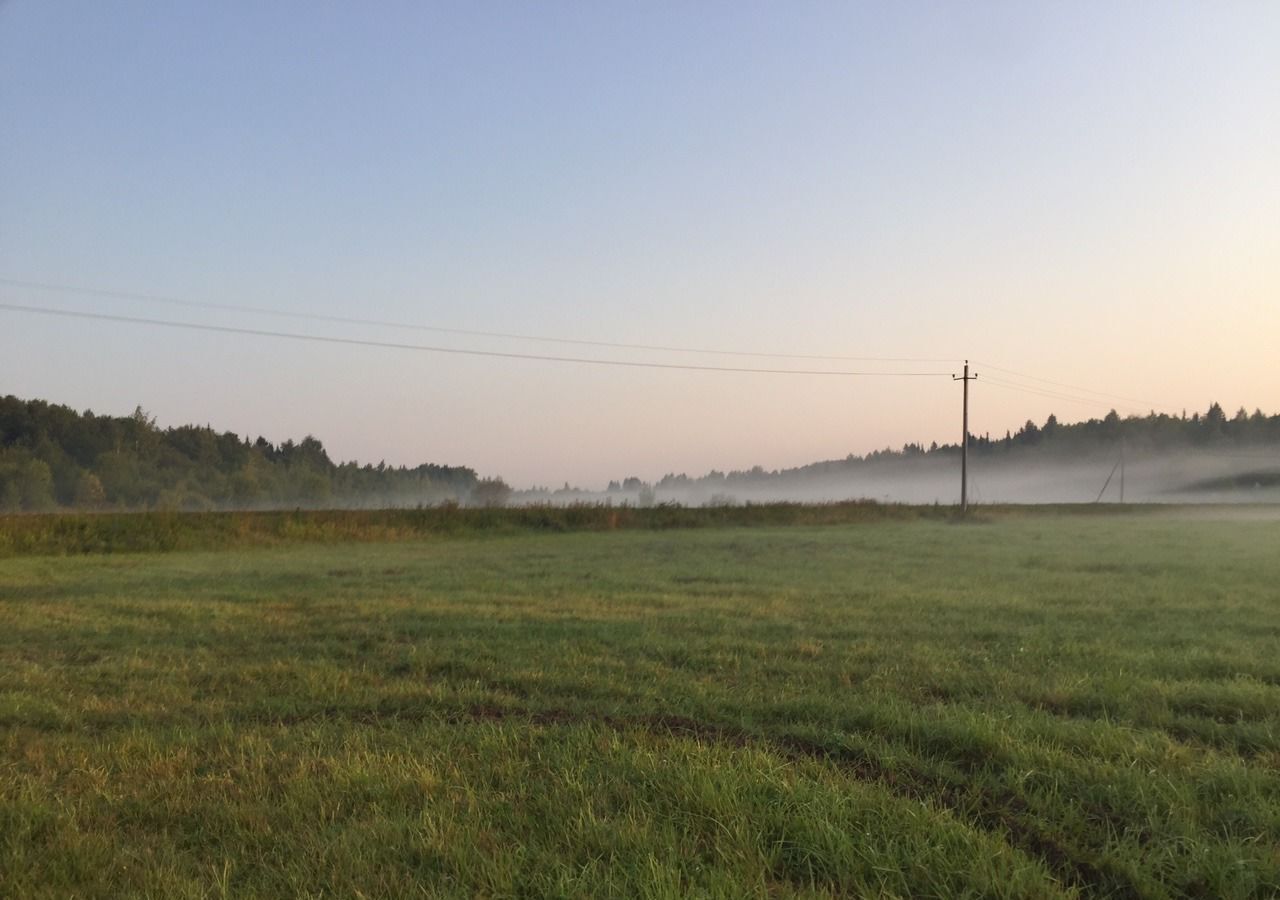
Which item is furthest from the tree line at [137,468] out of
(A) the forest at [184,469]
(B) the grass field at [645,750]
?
(B) the grass field at [645,750]

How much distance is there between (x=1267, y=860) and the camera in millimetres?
3166

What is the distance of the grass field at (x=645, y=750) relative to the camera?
3.20 metres

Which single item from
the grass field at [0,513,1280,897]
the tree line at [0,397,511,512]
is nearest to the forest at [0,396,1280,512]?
the tree line at [0,397,511,512]

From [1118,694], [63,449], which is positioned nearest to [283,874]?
[1118,694]

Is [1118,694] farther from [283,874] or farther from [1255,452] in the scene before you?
[1255,452]

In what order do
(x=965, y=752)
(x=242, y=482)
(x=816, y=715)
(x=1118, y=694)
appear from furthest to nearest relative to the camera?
(x=242, y=482), (x=1118, y=694), (x=816, y=715), (x=965, y=752)

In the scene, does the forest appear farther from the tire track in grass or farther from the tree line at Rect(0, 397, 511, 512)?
the tire track in grass

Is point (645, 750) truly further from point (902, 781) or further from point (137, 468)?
point (137, 468)

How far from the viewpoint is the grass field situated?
3195mm

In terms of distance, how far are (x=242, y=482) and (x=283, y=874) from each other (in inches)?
3351

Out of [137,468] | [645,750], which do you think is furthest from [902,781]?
[137,468]

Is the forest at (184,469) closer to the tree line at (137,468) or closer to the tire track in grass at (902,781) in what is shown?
the tree line at (137,468)

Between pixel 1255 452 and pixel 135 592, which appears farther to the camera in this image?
pixel 1255 452

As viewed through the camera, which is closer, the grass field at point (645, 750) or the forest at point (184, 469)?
the grass field at point (645, 750)
